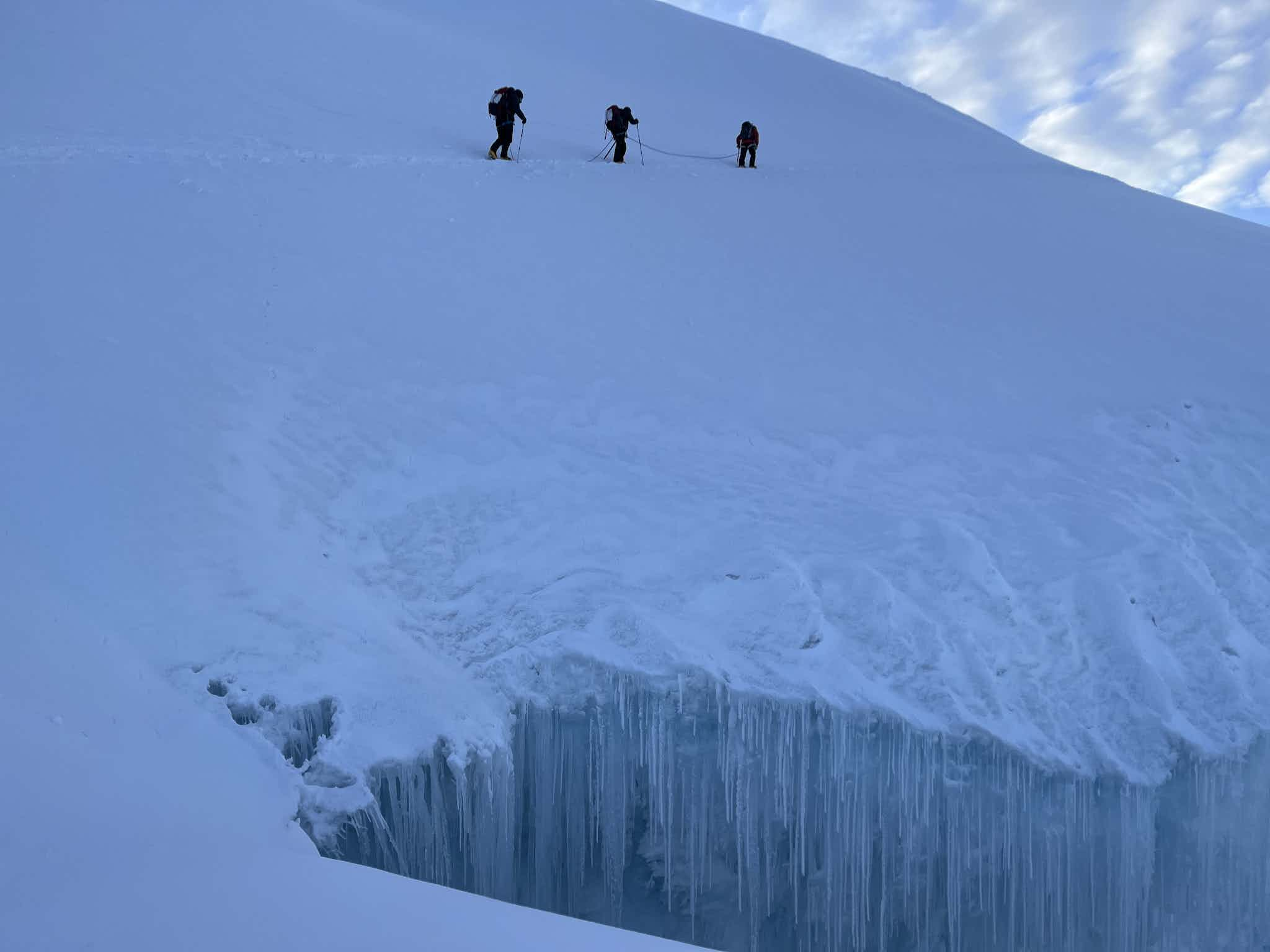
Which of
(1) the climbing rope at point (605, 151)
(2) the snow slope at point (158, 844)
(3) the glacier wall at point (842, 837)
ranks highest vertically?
(1) the climbing rope at point (605, 151)

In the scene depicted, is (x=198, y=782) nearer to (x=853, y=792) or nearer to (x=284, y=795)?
(x=284, y=795)

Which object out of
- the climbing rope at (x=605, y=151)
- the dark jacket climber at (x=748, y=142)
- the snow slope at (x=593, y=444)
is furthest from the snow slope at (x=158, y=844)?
the dark jacket climber at (x=748, y=142)

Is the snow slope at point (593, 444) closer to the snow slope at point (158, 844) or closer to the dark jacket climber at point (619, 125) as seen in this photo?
the snow slope at point (158, 844)

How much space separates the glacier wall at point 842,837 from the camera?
4285mm

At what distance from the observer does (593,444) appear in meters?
5.65

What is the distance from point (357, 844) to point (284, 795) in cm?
57

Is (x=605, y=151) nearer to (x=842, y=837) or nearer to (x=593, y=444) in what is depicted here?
(x=593, y=444)

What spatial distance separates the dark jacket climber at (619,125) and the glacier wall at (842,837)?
30.8 feet

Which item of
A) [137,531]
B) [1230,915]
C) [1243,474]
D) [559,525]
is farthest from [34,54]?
[1230,915]

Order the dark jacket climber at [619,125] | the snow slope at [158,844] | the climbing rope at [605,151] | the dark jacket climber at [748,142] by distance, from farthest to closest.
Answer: the dark jacket climber at [748,142] → the climbing rope at [605,151] → the dark jacket climber at [619,125] → the snow slope at [158,844]

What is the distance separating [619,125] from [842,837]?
32.9ft

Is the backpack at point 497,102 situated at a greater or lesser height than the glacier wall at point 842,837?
greater

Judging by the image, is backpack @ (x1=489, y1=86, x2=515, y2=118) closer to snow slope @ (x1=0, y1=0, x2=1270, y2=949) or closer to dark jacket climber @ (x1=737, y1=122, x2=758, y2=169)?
snow slope @ (x1=0, y1=0, x2=1270, y2=949)

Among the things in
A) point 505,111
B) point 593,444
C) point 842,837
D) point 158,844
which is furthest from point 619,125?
point 158,844
